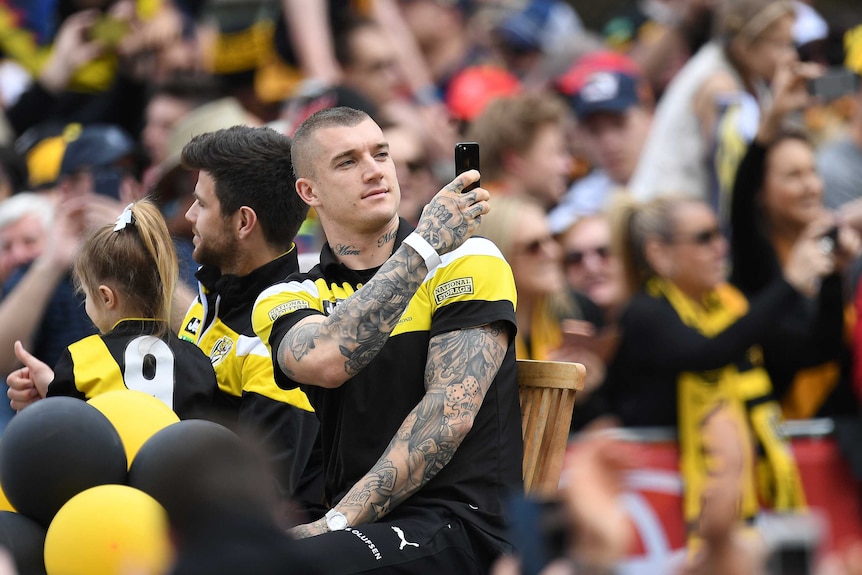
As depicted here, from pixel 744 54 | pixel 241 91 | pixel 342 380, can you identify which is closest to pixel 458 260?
pixel 342 380

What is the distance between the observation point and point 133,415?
3598 mm

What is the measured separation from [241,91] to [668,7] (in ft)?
10.7

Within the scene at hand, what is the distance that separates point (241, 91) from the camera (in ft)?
26.6

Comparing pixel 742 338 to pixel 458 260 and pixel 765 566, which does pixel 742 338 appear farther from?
pixel 765 566

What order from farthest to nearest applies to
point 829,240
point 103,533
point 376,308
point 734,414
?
point 829,240 < point 734,414 < point 376,308 < point 103,533

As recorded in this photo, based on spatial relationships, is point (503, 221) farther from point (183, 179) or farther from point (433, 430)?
point (433, 430)

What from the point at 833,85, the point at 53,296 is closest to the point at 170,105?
the point at 53,296

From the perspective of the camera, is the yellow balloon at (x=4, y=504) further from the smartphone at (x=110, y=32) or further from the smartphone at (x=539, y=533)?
the smartphone at (x=110, y=32)

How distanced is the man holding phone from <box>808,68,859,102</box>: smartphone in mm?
3152

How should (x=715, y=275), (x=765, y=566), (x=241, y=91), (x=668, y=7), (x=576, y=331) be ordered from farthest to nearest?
(x=668, y=7)
(x=241, y=91)
(x=715, y=275)
(x=576, y=331)
(x=765, y=566)

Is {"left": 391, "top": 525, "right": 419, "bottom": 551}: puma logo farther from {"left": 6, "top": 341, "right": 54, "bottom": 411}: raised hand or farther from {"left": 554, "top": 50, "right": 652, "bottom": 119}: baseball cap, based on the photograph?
{"left": 554, "top": 50, "right": 652, "bottom": 119}: baseball cap

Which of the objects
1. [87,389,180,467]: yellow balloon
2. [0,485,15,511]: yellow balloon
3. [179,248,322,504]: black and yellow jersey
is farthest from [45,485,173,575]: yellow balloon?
[179,248,322,504]: black and yellow jersey

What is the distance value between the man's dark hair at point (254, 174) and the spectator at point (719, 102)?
302 centimetres

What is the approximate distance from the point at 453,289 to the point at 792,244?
321 cm
